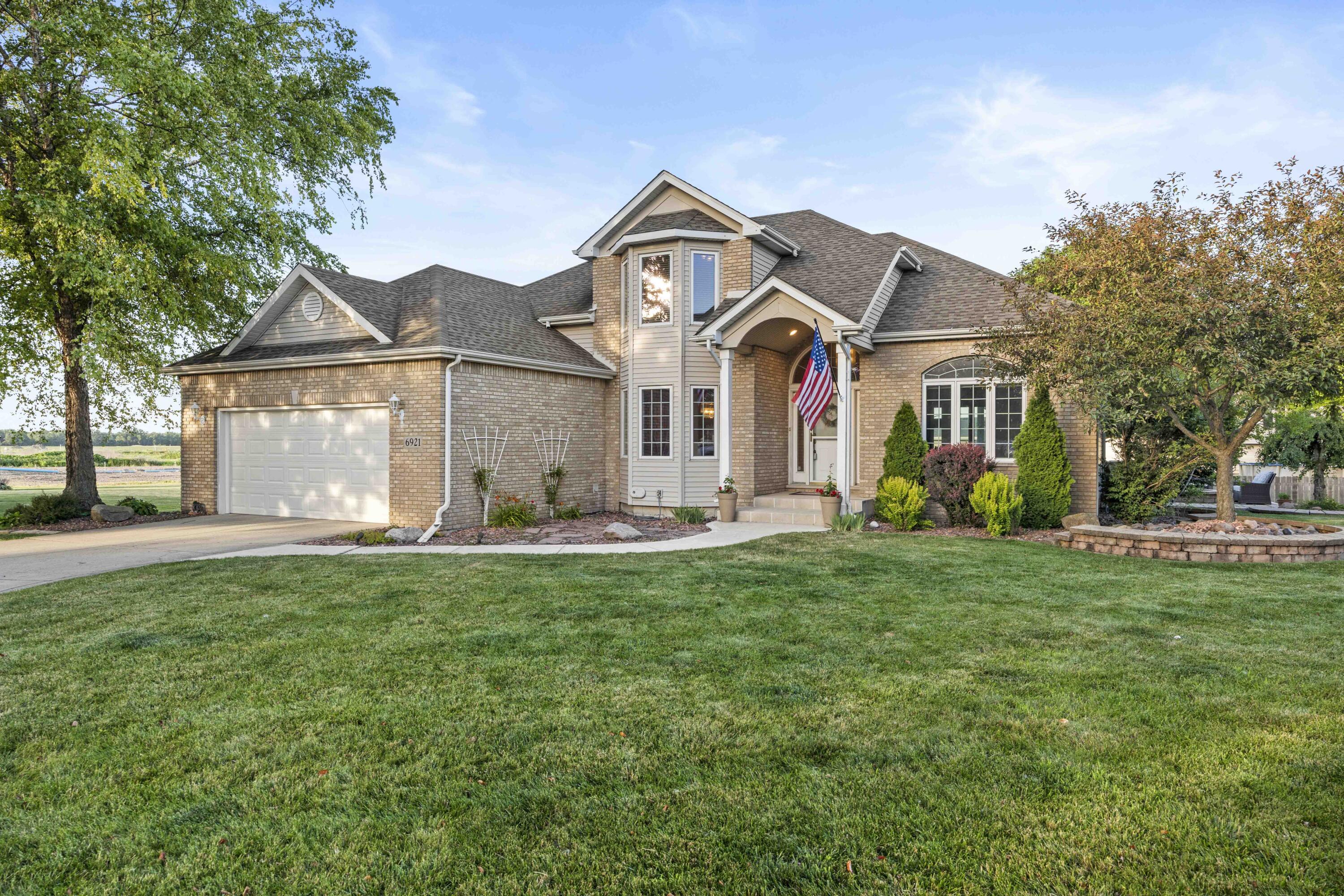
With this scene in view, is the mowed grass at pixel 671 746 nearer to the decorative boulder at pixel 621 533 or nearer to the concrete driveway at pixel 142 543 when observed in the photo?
the concrete driveway at pixel 142 543

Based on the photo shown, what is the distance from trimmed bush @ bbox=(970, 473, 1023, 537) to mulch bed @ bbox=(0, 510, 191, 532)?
52.2 ft

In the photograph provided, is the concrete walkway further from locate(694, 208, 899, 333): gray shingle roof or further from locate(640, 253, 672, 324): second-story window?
locate(640, 253, 672, 324): second-story window

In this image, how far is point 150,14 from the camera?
15297 mm

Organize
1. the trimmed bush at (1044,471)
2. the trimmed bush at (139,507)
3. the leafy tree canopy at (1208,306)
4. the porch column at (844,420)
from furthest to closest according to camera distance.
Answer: the trimmed bush at (139,507) < the porch column at (844,420) < the trimmed bush at (1044,471) < the leafy tree canopy at (1208,306)

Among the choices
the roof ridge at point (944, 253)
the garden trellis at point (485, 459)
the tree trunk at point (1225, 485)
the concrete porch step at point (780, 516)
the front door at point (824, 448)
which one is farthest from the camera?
the roof ridge at point (944, 253)

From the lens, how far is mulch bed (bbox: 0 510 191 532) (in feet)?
47.1

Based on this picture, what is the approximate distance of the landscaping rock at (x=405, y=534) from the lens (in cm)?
1223

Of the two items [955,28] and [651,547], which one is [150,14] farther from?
[955,28]

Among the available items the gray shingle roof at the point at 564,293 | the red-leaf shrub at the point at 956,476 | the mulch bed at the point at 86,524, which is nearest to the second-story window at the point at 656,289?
the gray shingle roof at the point at 564,293

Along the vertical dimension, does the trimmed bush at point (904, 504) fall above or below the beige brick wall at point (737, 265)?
below

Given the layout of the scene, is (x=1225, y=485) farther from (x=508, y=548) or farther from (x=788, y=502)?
(x=508, y=548)

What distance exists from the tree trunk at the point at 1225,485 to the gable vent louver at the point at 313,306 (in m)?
16.3

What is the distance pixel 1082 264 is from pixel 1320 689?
7.90m

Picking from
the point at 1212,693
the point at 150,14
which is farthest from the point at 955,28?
the point at 150,14
